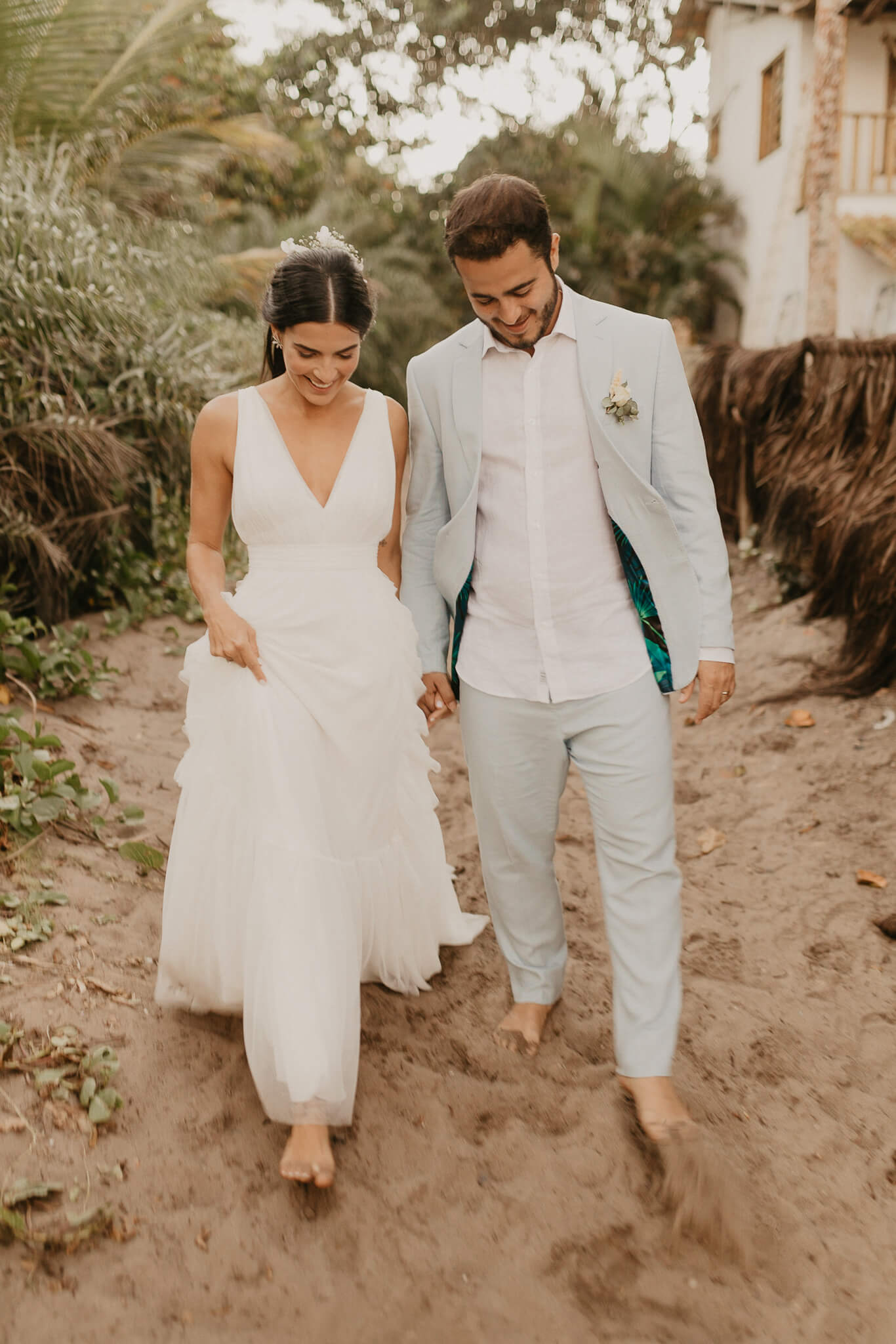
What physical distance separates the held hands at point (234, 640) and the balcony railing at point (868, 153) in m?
14.5

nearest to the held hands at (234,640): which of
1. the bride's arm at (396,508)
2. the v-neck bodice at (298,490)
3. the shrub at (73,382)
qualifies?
the v-neck bodice at (298,490)

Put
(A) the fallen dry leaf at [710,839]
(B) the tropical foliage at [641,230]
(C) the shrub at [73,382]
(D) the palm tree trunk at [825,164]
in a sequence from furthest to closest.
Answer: (B) the tropical foliage at [641,230] < (D) the palm tree trunk at [825,164] < (C) the shrub at [73,382] < (A) the fallen dry leaf at [710,839]

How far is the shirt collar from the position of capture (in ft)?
9.30

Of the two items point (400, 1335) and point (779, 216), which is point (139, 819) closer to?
point (400, 1335)

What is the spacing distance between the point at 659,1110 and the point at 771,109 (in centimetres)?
1719

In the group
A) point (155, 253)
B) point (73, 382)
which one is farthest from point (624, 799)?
point (155, 253)

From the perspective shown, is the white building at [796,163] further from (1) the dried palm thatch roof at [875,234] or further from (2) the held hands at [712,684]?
(2) the held hands at [712,684]

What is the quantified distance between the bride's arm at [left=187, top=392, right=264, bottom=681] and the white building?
11.6 metres

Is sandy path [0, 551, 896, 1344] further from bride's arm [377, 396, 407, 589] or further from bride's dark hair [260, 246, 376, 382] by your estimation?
bride's dark hair [260, 246, 376, 382]

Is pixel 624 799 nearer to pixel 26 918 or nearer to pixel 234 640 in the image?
pixel 234 640

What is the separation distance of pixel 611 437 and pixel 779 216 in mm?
15007

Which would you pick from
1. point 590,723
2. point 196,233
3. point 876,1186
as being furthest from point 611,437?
point 196,233

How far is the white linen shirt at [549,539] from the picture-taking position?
2840mm

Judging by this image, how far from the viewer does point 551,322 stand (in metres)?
2.83
